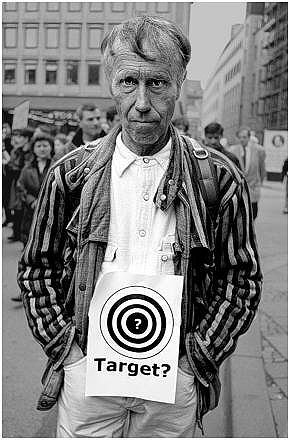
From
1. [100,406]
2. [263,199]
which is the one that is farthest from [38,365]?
[263,199]

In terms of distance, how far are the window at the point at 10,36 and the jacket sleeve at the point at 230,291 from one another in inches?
75.0

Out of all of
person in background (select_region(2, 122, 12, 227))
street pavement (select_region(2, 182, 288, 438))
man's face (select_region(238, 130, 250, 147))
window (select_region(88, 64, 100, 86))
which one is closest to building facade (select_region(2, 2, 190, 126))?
window (select_region(88, 64, 100, 86))

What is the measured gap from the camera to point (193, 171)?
1636mm

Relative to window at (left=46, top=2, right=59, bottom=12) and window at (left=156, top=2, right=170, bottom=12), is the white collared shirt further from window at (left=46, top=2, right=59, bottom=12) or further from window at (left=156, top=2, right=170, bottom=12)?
window at (left=46, top=2, right=59, bottom=12)

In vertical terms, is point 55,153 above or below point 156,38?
above

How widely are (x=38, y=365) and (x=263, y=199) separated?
13062 millimetres

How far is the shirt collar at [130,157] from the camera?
5.32ft

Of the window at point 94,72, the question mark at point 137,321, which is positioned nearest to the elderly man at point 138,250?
the question mark at point 137,321

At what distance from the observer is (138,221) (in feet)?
5.21

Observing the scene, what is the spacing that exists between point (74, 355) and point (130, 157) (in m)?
0.55

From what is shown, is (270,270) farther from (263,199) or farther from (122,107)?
(263,199)

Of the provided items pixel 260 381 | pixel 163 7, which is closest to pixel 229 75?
pixel 260 381

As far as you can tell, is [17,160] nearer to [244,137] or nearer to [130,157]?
[244,137]

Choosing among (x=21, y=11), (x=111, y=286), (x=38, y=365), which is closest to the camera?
(x=111, y=286)
